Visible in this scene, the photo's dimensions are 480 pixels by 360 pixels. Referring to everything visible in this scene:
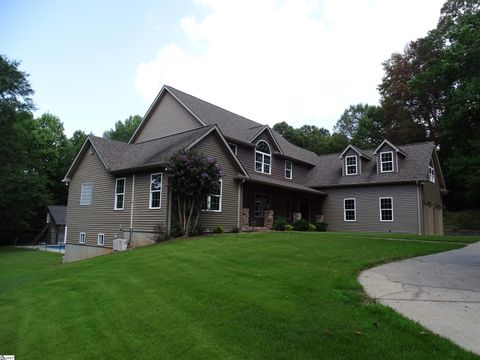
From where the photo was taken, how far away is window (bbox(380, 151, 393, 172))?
24.3 metres

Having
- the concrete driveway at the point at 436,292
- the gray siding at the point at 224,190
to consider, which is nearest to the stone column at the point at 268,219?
the gray siding at the point at 224,190

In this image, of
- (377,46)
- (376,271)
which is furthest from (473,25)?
(376,271)

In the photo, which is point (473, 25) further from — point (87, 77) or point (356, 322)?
point (87, 77)

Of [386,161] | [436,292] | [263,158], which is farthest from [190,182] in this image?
[386,161]

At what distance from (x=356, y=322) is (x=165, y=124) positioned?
20434 mm

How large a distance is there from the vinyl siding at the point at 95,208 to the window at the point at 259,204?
8.42 meters

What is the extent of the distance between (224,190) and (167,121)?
7.57m

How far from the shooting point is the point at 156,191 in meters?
16.5

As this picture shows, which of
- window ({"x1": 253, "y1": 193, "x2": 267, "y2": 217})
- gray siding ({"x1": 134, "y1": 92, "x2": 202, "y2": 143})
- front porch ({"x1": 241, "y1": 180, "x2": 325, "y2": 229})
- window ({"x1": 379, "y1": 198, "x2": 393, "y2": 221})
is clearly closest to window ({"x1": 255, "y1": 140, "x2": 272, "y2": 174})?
front porch ({"x1": 241, "y1": 180, "x2": 325, "y2": 229})

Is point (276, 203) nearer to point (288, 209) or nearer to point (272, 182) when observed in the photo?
point (288, 209)

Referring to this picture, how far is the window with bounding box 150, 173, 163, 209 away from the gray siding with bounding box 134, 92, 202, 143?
560 centimetres

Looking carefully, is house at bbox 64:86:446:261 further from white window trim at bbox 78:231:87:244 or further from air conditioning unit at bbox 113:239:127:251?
air conditioning unit at bbox 113:239:127:251

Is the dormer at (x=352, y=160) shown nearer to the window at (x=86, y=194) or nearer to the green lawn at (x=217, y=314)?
the green lawn at (x=217, y=314)

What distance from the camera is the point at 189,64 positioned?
66.1ft
